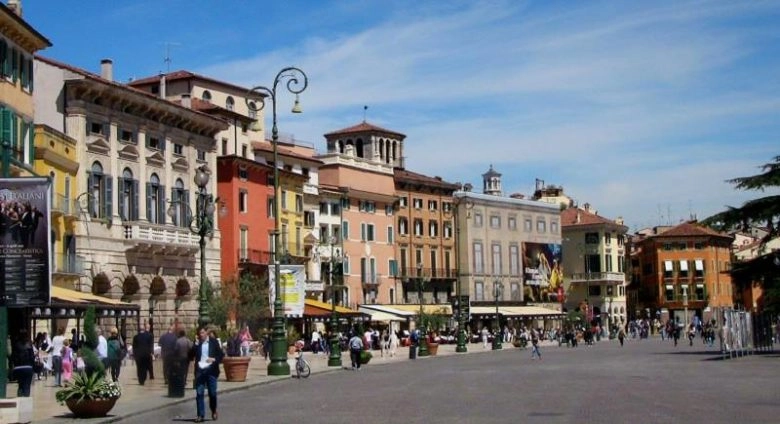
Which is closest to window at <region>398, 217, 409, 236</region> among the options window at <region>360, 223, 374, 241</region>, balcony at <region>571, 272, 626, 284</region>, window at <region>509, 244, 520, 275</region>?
window at <region>360, 223, 374, 241</region>

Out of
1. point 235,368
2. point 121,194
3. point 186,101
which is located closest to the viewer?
point 235,368

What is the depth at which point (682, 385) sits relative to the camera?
1133 inches

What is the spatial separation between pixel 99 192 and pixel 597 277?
76454mm

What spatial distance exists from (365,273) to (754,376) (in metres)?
Answer: 59.3

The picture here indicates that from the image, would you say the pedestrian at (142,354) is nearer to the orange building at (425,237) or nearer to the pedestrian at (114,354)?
the pedestrian at (114,354)

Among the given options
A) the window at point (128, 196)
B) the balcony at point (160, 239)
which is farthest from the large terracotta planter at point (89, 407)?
the window at point (128, 196)

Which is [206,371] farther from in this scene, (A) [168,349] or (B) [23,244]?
(A) [168,349]

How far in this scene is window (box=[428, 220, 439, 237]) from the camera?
100250mm

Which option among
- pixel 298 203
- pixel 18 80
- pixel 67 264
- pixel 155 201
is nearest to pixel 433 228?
pixel 298 203

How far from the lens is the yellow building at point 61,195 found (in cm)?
4666

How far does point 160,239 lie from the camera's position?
58.6m

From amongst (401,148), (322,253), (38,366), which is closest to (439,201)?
(401,148)

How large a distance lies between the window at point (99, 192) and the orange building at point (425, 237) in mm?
41861

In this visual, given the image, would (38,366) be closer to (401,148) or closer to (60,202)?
(60,202)
